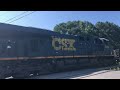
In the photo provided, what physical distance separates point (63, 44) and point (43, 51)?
82.0 inches

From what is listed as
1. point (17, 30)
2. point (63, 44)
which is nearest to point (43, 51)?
point (63, 44)

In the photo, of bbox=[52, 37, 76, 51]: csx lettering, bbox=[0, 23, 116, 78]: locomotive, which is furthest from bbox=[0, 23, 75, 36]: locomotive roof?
bbox=[52, 37, 76, 51]: csx lettering

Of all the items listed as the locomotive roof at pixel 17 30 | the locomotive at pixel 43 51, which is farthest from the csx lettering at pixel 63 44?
the locomotive roof at pixel 17 30

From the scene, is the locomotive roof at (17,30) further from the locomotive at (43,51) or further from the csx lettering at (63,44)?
the csx lettering at (63,44)

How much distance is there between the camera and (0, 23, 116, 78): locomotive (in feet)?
36.2

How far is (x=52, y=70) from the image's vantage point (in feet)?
47.5

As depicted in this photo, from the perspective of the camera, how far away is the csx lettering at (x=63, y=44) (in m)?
14.7

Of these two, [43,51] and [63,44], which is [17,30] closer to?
[43,51]

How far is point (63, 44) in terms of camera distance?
15.4 m

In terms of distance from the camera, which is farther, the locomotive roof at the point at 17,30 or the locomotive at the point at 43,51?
the locomotive at the point at 43,51

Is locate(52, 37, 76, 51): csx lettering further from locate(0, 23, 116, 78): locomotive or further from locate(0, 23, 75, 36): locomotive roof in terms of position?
locate(0, 23, 75, 36): locomotive roof
